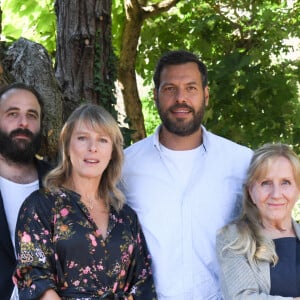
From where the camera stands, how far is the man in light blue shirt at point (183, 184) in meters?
3.65

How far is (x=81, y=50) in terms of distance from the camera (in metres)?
5.03

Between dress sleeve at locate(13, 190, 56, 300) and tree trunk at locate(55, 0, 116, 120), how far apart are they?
188cm

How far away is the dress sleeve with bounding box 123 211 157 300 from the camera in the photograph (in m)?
3.42

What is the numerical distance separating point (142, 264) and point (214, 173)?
723 mm

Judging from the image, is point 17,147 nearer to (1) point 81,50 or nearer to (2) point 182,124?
(2) point 182,124

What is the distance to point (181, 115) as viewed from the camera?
392 centimetres

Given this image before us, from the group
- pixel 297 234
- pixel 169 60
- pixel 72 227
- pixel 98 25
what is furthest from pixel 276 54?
pixel 72 227

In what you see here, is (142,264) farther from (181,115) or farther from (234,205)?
(181,115)

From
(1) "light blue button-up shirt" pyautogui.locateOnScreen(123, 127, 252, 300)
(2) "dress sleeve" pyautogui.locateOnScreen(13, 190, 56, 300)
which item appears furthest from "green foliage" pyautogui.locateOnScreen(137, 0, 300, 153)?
(2) "dress sleeve" pyautogui.locateOnScreen(13, 190, 56, 300)

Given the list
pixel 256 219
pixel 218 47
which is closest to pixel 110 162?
pixel 256 219

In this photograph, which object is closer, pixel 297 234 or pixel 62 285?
pixel 62 285

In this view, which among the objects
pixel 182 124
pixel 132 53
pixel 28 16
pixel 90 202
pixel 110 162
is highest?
pixel 28 16

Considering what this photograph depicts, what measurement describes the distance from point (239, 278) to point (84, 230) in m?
0.81

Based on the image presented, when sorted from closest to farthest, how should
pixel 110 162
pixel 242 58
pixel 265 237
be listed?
1. pixel 265 237
2. pixel 110 162
3. pixel 242 58
